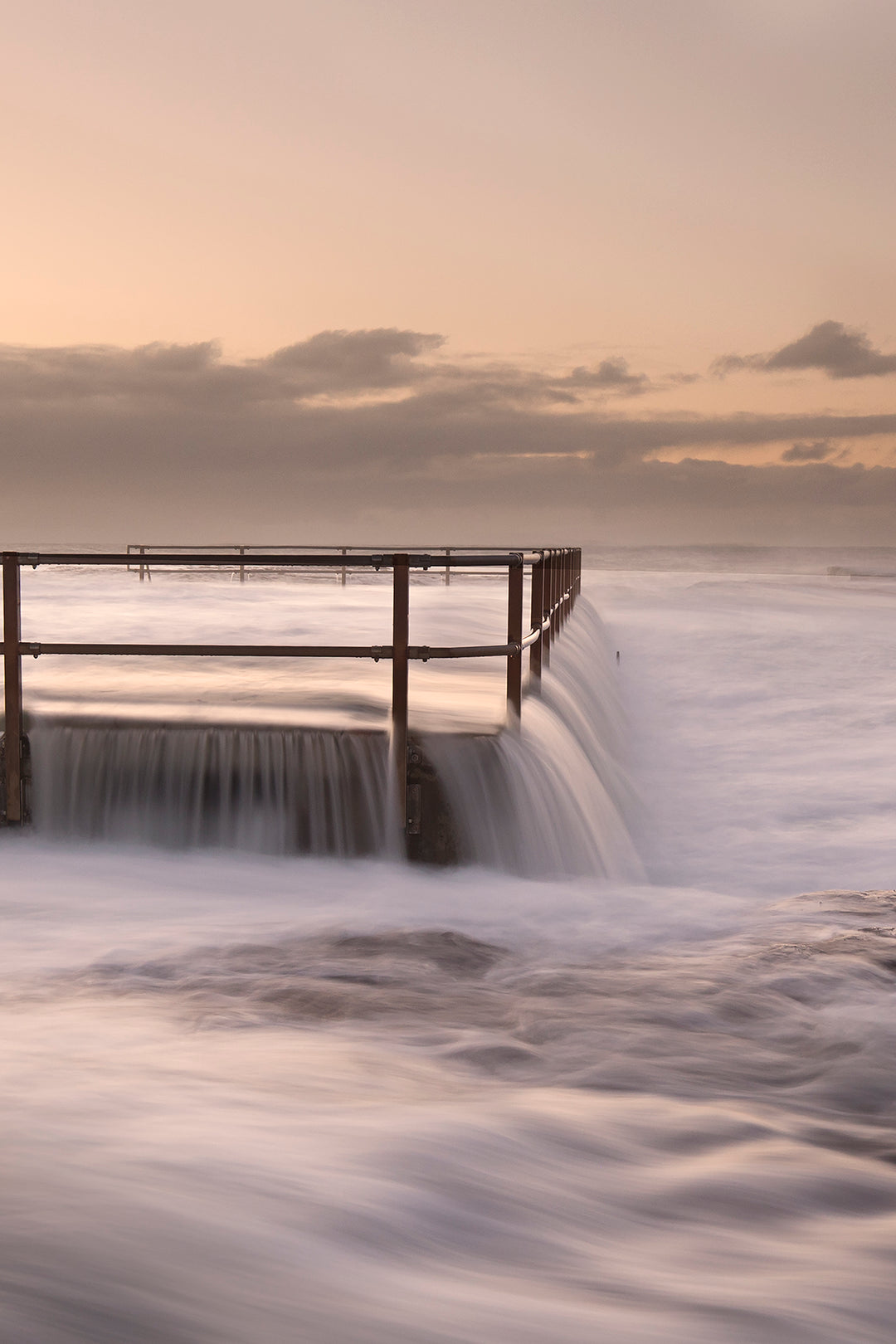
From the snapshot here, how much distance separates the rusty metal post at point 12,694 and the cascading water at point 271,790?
0.26 feet

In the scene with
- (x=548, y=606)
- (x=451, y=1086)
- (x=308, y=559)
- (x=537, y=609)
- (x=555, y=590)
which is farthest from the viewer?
(x=555, y=590)

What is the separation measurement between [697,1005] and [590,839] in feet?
6.21

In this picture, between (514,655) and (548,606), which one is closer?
(514,655)

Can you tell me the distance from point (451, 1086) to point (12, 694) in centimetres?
301

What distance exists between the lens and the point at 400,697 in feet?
15.6

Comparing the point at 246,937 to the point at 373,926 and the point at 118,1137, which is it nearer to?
the point at 373,926

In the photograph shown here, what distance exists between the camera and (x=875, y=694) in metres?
14.0

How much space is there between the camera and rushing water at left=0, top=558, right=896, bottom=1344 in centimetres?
193

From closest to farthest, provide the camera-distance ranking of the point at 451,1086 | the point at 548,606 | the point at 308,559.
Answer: the point at 451,1086
the point at 308,559
the point at 548,606

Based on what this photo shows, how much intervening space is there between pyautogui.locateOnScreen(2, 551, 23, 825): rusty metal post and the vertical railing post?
163cm

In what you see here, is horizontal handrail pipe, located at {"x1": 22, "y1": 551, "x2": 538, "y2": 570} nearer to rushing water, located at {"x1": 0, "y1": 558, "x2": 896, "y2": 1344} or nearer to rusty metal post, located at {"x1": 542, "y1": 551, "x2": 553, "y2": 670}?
rushing water, located at {"x1": 0, "y1": 558, "x2": 896, "y2": 1344}

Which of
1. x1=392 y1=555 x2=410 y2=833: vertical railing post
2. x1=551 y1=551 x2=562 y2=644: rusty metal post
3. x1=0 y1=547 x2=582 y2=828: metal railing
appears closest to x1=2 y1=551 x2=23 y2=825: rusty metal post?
x1=0 y1=547 x2=582 y2=828: metal railing

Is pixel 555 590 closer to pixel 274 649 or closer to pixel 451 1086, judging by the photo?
pixel 274 649

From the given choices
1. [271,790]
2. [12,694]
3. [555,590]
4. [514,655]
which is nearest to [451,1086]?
[271,790]
